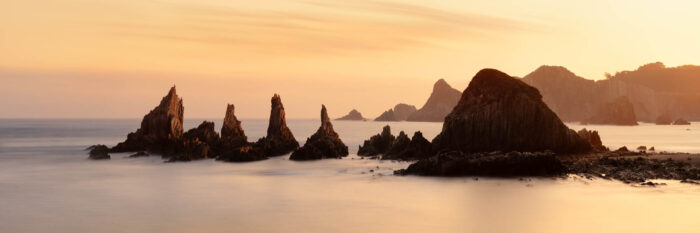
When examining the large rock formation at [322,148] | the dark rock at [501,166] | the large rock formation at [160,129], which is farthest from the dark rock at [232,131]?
the dark rock at [501,166]

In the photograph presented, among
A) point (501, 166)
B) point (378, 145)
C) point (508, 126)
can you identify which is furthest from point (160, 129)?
point (501, 166)

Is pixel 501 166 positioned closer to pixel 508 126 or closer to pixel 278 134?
pixel 508 126

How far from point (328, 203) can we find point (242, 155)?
25643 mm

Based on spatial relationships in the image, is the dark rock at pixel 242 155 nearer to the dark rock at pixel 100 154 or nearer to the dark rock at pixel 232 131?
the dark rock at pixel 232 131

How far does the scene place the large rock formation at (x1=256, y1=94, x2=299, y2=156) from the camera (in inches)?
2564

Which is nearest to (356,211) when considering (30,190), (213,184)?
(213,184)

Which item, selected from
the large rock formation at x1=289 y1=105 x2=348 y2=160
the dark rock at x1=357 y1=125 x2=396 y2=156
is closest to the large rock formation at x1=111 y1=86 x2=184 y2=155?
the large rock formation at x1=289 y1=105 x2=348 y2=160

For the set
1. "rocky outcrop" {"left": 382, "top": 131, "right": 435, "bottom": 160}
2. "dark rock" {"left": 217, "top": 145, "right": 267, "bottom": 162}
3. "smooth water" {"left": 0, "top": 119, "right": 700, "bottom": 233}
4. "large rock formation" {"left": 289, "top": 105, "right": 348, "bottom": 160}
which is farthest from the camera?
"large rock formation" {"left": 289, "top": 105, "right": 348, "bottom": 160}

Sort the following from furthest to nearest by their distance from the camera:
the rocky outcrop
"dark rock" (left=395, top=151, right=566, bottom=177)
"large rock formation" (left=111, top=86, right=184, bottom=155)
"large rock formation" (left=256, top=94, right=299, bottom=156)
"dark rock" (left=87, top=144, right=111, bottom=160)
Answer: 1. "large rock formation" (left=111, top=86, right=184, bottom=155)
2. "large rock formation" (left=256, top=94, right=299, bottom=156)
3. "dark rock" (left=87, top=144, right=111, bottom=160)
4. the rocky outcrop
5. "dark rock" (left=395, top=151, right=566, bottom=177)

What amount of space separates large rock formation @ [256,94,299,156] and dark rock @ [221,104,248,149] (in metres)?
2.05

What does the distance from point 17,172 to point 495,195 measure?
3892cm

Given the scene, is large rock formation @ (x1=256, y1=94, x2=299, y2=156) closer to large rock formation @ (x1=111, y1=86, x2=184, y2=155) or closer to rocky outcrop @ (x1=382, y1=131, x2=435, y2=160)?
large rock formation @ (x1=111, y1=86, x2=184, y2=155)

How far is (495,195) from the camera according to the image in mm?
33375

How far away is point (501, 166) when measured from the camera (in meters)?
40.8
